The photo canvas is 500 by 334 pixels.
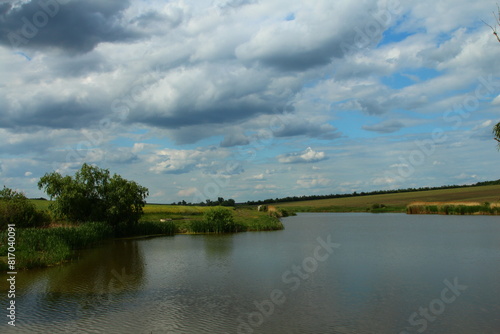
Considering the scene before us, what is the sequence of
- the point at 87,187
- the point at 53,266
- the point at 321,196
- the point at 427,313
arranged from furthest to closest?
the point at 321,196 < the point at 87,187 < the point at 53,266 < the point at 427,313

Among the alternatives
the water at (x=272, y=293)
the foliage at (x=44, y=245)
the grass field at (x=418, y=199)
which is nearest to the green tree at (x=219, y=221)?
the foliage at (x=44, y=245)

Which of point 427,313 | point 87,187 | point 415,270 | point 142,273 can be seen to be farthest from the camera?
point 87,187

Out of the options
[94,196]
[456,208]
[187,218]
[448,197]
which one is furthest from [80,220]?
[448,197]

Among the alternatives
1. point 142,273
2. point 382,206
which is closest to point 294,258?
point 142,273

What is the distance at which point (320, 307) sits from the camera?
42.7 feet

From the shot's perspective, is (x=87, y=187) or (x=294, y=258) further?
(x=87, y=187)

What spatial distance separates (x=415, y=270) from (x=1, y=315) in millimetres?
16517

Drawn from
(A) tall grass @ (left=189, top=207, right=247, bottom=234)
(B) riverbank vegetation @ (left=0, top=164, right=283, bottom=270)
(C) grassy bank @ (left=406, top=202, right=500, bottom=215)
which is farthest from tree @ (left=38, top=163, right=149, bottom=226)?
(C) grassy bank @ (left=406, top=202, right=500, bottom=215)

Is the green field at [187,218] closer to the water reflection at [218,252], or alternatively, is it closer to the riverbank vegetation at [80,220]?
the riverbank vegetation at [80,220]

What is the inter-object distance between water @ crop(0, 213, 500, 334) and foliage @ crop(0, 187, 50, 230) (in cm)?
1105

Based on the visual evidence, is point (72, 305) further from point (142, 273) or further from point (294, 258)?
point (294, 258)

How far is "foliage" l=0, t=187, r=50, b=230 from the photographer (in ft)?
106

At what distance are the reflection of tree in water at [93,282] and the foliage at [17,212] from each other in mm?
9476

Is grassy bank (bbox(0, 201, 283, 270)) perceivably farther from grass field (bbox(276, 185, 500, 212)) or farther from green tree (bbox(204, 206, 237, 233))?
grass field (bbox(276, 185, 500, 212))
